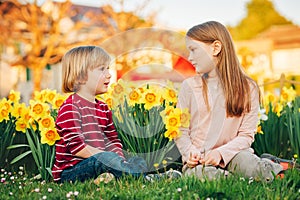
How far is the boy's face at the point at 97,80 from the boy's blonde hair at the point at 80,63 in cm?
2

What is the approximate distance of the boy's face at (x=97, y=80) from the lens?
3014 millimetres

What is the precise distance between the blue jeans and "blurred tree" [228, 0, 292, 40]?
3019 cm

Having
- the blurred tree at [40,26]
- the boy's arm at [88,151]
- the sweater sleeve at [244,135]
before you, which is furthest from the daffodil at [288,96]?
the blurred tree at [40,26]

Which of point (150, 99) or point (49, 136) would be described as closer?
point (49, 136)

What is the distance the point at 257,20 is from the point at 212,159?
32580 millimetres

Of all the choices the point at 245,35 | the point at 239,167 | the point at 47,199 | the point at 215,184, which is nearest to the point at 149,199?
the point at 215,184

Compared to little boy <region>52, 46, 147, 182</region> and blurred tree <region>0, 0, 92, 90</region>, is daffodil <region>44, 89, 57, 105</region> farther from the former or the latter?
blurred tree <region>0, 0, 92, 90</region>

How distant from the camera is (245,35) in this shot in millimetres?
32250

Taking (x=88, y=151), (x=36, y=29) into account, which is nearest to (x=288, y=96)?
(x=88, y=151)

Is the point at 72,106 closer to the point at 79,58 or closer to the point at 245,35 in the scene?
the point at 79,58

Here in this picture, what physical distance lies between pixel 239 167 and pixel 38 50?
1152 cm

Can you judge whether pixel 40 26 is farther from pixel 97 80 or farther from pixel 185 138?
pixel 185 138

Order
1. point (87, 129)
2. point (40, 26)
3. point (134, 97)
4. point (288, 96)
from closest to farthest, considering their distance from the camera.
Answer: point (87, 129)
point (134, 97)
point (288, 96)
point (40, 26)

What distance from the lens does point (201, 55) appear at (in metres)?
2.97
